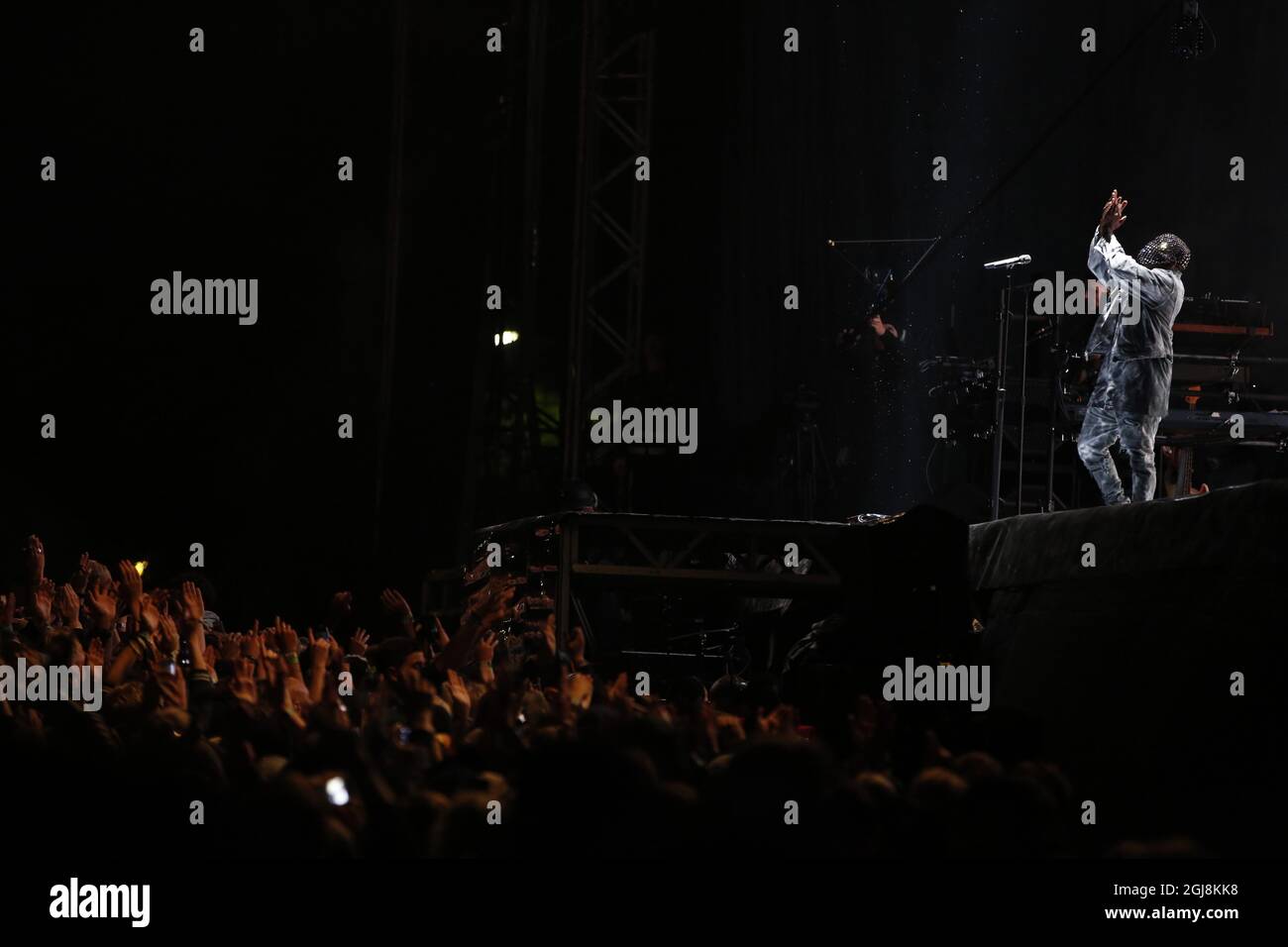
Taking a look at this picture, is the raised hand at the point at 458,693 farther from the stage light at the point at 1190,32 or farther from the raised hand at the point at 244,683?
the stage light at the point at 1190,32

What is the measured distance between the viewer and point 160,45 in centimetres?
978

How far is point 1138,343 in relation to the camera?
25.5 ft

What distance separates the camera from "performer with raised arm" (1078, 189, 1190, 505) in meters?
7.70

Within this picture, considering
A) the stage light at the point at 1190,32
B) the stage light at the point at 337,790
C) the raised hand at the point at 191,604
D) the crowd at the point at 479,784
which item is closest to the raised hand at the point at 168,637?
the raised hand at the point at 191,604

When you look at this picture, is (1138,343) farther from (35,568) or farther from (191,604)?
(35,568)

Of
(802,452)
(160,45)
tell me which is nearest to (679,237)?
(802,452)

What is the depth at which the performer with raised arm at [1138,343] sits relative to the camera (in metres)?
7.70

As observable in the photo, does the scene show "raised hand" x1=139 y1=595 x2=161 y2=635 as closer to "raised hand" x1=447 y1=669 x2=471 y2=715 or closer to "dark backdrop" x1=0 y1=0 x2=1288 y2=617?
"raised hand" x1=447 y1=669 x2=471 y2=715

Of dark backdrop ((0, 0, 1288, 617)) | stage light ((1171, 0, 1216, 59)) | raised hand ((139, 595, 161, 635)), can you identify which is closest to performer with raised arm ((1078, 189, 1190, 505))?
stage light ((1171, 0, 1216, 59))
